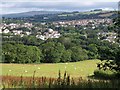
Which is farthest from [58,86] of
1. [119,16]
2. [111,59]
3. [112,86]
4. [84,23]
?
[84,23]

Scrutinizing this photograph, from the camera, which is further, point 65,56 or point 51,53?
point 65,56

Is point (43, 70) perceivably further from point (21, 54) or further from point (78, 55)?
point (78, 55)

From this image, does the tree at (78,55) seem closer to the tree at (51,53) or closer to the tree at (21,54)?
the tree at (51,53)

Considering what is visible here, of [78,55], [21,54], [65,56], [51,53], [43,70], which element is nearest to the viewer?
[43,70]

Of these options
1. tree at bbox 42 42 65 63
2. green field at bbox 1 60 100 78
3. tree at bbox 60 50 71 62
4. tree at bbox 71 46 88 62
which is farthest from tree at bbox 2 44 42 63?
green field at bbox 1 60 100 78

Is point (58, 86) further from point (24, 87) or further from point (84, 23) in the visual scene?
point (84, 23)

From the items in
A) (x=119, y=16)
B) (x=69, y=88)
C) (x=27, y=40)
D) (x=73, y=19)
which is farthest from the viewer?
(x=73, y=19)

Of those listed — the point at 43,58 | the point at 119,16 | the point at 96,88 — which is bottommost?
the point at 43,58

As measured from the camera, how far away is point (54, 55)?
51.3 m

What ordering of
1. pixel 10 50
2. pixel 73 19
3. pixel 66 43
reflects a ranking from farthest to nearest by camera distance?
pixel 73 19 → pixel 66 43 → pixel 10 50

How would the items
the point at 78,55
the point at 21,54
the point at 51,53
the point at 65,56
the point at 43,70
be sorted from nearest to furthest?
the point at 43,70
the point at 21,54
the point at 51,53
the point at 65,56
the point at 78,55

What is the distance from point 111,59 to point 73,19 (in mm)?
158773

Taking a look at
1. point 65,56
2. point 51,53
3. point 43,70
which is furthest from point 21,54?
point 43,70

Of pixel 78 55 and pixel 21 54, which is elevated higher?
pixel 21 54
